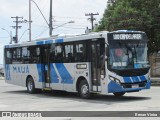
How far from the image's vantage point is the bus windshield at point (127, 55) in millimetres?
19297

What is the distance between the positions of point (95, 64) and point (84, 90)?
→ 5.14ft

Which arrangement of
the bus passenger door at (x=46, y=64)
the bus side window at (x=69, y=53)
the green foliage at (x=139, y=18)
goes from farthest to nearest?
1. the green foliage at (x=139, y=18)
2. the bus passenger door at (x=46, y=64)
3. the bus side window at (x=69, y=53)

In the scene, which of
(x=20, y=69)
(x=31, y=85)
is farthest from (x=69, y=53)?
(x=20, y=69)

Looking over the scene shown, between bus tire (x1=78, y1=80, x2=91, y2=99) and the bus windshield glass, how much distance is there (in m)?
1.99

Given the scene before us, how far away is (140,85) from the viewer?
65.0 ft

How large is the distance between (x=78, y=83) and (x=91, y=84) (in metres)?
1.34

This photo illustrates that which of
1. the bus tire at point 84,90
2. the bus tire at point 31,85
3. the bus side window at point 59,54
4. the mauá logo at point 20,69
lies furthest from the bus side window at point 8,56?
the bus tire at point 84,90

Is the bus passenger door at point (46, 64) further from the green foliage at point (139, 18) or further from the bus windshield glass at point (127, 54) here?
the green foliage at point (139, 18)

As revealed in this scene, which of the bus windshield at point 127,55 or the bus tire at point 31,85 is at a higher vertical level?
the bus windshield at point 127,55

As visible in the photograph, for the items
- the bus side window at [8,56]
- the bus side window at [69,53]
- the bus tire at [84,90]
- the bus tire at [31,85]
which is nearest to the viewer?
the bus tire at [84,90]

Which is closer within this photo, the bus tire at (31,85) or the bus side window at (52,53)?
the bus side window at (52,53)

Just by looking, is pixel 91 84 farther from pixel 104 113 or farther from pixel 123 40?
pixel 104 113

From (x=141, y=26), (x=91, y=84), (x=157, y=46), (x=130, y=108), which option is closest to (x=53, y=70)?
(x=91, y=84)

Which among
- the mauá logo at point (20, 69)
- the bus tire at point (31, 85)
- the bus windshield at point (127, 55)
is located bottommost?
the bus tire at point (31, 85)
